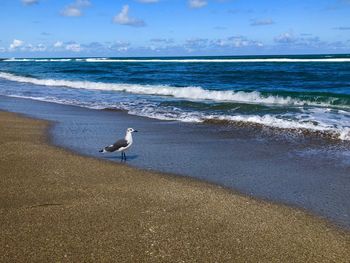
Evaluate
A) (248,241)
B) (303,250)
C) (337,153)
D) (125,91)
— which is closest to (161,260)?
(248,241)

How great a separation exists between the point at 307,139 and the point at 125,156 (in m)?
4.28

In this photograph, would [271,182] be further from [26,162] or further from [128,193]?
[26,162]

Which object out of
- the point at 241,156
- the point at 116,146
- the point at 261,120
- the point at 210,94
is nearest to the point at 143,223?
the point at 116,146

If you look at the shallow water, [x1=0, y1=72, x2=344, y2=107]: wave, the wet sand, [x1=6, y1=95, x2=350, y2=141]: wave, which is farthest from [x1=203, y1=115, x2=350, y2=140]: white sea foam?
[x1=0, y1=72, x2=344, y2=107]: wave

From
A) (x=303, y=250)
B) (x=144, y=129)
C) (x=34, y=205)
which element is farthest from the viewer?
(x=144, y=129)

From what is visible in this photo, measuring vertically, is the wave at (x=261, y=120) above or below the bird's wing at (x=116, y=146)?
below

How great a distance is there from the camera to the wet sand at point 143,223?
4.14m

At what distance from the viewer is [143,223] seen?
480 centimetres

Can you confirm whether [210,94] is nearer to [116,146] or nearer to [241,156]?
[241,156]

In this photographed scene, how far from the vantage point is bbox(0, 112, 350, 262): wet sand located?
414cm

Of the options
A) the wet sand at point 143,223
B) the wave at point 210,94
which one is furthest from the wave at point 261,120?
the wet sand at point 143,223

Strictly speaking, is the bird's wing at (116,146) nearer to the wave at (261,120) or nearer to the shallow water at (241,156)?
the shallow water at (241,156)

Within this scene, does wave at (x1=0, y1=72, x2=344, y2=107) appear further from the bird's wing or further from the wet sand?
the wet sand

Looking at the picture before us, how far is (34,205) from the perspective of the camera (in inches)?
209
